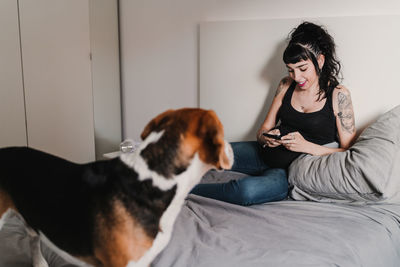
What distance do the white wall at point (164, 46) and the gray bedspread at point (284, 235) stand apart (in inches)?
59.6

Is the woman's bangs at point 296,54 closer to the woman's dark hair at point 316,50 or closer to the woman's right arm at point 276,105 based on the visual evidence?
the woman's dark hair at point 316,50

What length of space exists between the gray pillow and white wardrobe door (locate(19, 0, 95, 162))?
217cm

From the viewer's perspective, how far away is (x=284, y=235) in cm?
144

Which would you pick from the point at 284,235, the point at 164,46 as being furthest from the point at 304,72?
the point at 164,46

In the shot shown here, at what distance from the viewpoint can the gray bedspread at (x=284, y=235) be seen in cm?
126

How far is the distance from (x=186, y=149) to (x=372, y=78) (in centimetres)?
173

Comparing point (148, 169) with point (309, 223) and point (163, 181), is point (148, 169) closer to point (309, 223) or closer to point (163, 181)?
point (163, 181)

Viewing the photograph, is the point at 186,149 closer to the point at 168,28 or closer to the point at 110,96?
the point at 168,28

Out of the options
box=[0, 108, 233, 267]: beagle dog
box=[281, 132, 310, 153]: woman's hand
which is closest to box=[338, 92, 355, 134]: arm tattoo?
box=[281, 132, 310, 153]: woman's hand

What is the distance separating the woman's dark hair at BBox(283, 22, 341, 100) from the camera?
2.18 m

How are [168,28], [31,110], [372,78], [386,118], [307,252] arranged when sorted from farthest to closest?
[168,28] < [31,110] < [372,78] < [386,118] < [307,252]

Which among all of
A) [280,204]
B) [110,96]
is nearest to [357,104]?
[280,204]

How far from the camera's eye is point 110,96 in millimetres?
3592

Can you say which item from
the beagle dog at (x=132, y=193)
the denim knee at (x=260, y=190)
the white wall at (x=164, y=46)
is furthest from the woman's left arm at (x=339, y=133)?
the beagle dog at (x=132, y=193)
